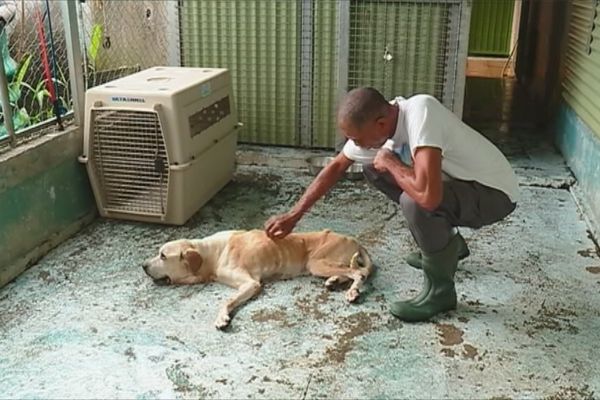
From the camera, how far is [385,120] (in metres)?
2.05

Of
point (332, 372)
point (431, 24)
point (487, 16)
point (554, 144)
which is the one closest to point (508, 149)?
point (554, 144)

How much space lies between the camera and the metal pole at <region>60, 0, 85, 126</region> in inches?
116

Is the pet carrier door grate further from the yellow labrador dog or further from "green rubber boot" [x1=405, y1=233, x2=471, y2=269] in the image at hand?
"green rubber boot" [x1=405, y1=233, x2=471, y2=269]

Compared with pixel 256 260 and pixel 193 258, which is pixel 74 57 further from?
pixel 256 260

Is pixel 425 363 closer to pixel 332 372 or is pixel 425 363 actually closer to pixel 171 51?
pixel 332 372

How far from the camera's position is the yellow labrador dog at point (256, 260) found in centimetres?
245

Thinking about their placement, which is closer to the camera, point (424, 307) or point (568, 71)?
point (424, 307)

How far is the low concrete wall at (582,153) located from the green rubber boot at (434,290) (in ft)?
3.32

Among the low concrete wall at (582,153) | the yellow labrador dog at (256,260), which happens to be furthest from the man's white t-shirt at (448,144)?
the low concrete wall at (582,153)

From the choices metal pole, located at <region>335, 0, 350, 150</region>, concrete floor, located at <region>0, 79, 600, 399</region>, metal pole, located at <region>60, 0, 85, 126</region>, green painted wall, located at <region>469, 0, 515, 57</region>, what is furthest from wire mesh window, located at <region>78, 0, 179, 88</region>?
green painted wall, located at <region>469, 0, 515, 57</region>

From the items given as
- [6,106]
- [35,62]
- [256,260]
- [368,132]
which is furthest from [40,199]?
[368,132]

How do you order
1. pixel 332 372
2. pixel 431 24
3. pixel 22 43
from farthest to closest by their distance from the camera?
pixel 431 24 < pixel 22 43 < pixel 332 372

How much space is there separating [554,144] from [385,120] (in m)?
2.80

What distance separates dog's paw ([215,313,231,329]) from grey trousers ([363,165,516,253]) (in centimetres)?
67
